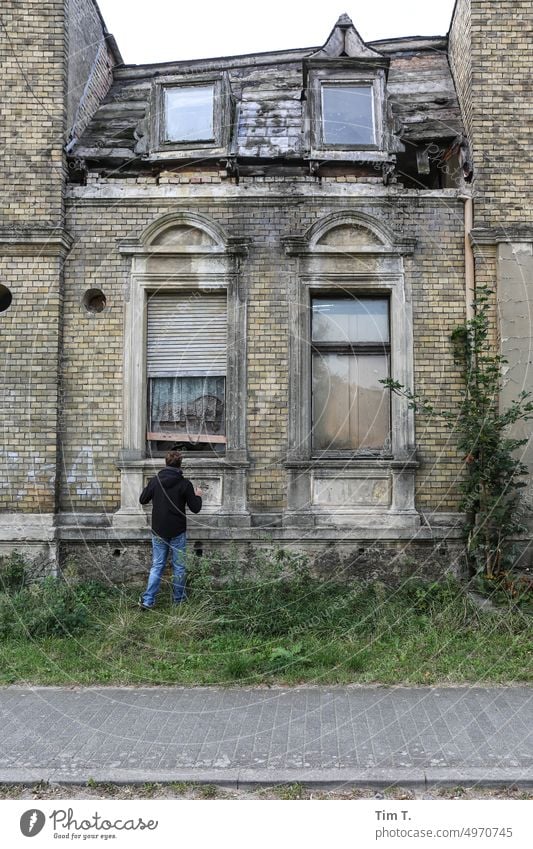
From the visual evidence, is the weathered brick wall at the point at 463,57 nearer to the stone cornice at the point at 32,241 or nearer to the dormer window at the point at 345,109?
the dormer window at the point at 345,109

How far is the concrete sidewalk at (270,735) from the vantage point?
467 centimetres

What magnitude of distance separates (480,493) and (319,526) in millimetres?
1893

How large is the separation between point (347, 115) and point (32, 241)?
172 inches

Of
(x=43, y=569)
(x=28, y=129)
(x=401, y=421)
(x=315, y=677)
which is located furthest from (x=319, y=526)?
(x=28, y=129)

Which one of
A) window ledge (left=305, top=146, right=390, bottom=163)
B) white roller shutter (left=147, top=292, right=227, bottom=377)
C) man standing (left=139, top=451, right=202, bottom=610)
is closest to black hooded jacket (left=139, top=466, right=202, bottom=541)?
man standing (left=139, top=451, right=202, bottom=610)

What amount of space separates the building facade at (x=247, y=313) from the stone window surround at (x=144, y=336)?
25 mm

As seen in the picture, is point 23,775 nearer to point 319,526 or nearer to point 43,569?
point 43,569

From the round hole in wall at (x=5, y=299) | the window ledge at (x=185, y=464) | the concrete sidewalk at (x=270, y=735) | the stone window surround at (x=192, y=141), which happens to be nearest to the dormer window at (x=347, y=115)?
the stone window surround at (x=192, y=141)

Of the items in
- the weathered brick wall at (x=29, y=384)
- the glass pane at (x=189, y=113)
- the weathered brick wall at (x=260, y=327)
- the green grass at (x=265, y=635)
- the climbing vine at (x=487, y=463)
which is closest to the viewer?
the green grass at (x=265, y=635)

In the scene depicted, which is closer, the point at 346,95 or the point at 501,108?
the point at 501,108

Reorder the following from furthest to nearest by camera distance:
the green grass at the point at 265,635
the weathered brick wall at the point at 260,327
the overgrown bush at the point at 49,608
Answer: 1. the weathered brick wall at the point at 260,327
2. the overgrown bush at the point at 49,608
3. the green grass at the point at 265,635

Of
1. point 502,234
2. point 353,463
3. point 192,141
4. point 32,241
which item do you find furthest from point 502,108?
point 32,241

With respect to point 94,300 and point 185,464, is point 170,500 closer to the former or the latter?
point 185,464

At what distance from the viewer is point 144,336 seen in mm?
9227
